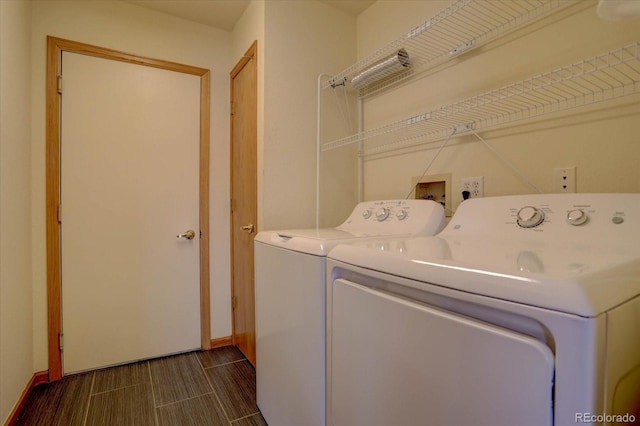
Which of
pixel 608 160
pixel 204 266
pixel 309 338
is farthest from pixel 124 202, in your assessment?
pixel 608 160

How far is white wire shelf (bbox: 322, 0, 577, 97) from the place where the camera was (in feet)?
3.89

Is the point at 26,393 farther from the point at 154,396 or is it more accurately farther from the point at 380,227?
the point at 380,227

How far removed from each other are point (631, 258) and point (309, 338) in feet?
2.92

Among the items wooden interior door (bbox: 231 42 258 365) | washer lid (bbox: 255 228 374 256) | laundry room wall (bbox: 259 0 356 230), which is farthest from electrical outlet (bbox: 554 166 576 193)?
wooden interior door (bbox: 231 42 258 365)

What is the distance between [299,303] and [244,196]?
1096 millimetres

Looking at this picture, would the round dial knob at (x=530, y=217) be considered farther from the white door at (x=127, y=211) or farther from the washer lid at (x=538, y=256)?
the white door at (x=127, y=211)

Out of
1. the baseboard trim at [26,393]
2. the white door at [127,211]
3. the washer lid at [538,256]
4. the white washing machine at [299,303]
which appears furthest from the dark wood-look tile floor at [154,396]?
the washer lid at [538,256]

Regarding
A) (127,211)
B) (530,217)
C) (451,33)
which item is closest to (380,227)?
(530,217)

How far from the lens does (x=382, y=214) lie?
1.50m

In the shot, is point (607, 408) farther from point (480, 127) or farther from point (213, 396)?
point (213, 396)

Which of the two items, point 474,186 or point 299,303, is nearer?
point 299,303

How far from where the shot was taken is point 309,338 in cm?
109

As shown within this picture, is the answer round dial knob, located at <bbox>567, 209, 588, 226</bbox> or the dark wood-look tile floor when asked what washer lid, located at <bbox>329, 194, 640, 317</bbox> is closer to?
round dial knob, located at <bbox>567, 209, 588, 226</bbox>

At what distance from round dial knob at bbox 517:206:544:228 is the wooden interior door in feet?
4.38
